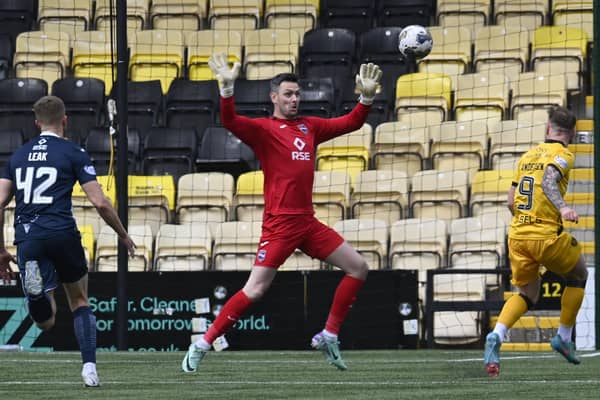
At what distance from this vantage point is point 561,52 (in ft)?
58.4

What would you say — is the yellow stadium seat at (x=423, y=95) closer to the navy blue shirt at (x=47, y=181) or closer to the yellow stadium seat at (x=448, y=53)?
the yellow stadium seat at (x=448, y=53)

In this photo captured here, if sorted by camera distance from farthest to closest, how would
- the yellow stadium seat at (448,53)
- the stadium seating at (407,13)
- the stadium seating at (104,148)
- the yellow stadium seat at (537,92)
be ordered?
the stadium seating at (407,13), the yellow stadium seat at (448,53), the stadium seating at (104,148), the yellow stadium seat at (537,92)

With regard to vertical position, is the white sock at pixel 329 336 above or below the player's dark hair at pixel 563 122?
below

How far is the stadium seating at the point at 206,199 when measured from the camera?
1666 centimetres

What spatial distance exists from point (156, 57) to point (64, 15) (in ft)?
6.01

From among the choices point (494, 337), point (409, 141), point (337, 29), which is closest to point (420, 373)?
point (494, 337)

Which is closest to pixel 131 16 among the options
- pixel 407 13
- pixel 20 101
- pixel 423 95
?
pixel 20 101

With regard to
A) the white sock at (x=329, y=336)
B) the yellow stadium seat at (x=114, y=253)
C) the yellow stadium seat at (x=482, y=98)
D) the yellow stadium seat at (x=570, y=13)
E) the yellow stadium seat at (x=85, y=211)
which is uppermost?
the yellow stadium seat at (x=570, y=13)

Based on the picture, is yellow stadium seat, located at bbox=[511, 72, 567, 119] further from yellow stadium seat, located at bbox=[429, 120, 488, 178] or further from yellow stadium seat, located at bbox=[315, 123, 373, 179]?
yellow stadium seat, located at bbox=[315, 123, 373, 179]

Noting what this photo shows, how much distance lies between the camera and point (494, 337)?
926 cm

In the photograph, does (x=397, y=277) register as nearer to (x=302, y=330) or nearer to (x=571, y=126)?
(x=302, y=330)

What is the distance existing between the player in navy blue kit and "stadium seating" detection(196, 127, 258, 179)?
8525mm

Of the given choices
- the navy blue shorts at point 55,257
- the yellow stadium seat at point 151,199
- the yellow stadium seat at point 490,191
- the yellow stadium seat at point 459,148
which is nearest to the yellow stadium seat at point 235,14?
the yellow stadium seat at point 151,199

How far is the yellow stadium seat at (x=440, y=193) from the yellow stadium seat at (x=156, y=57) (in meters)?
4.43
